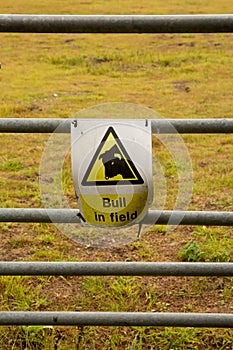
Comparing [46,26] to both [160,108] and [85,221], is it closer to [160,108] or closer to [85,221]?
[85,221]

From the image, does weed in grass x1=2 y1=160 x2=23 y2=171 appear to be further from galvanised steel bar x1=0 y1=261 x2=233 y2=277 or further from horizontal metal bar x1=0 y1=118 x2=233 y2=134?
horizontal metal bar x1=0 y1=118 x2=233 y2=134

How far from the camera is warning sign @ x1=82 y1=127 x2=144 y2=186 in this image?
171 centimetres

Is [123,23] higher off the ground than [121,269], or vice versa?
[123,23]

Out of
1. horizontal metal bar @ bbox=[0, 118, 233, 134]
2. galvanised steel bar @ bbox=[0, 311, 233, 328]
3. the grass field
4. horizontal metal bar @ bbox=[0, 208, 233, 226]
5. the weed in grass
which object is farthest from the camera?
the weed in grass

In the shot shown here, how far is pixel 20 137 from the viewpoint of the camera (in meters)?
5.32

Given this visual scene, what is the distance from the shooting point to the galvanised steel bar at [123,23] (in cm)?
159

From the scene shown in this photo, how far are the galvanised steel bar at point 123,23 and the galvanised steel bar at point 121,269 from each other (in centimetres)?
73

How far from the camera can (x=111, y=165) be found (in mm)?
1715

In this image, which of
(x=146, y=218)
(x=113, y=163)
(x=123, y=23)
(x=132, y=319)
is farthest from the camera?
(x=132, y=319)

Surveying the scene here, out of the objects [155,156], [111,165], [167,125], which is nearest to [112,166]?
[111,165]

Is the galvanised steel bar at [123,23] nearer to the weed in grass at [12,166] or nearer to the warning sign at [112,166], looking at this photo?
the warning sign at [112,166]

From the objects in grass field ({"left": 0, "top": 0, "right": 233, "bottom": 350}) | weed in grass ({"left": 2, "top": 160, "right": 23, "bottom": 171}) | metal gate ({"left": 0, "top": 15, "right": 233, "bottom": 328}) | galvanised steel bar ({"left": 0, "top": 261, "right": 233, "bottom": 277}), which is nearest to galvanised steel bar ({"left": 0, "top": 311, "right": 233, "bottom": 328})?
metal gate ({"left": 0, "top": 15, "right": 233, "bottom": 328})

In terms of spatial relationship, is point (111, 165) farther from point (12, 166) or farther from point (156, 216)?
point (12, 166)

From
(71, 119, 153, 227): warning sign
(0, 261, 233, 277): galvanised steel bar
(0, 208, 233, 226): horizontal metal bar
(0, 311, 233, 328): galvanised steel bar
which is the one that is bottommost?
(0, 311, 233, 328): galvanised steel bar
